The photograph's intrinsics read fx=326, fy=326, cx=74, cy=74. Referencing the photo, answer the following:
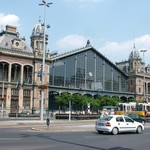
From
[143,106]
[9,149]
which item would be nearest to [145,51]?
[143,106]

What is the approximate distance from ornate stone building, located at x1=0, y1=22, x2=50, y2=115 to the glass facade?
5417mm

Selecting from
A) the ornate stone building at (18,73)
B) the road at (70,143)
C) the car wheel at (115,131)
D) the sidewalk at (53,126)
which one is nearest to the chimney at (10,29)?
the ornate stone building at (18,73)

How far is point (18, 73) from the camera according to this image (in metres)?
86.4

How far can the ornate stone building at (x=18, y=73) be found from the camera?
81.5 m

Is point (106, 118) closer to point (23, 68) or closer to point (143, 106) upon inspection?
point (143, 106)

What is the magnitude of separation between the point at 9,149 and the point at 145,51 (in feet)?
224

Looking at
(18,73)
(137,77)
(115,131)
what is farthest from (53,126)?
(137,77)

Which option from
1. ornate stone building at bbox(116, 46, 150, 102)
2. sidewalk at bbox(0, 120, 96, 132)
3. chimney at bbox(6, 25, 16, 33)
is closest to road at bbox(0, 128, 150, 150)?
sidewalk at bbox(0, 120, 96, 132)

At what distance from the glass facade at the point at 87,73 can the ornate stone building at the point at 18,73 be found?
213 inches

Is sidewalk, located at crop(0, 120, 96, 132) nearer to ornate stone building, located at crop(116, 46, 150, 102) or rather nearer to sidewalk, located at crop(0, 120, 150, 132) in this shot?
sidewalk, located at crop(0, 120, 150, 132)

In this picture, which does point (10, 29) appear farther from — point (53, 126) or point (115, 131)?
point (115, 131)

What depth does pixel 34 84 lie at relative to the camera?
3383 inches

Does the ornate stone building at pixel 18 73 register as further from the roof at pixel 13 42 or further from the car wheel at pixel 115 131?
the car wheel at pixel 115 131

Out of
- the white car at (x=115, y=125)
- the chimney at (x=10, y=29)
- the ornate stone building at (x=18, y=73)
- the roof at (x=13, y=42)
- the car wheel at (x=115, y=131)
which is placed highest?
the chimney at (x=10, y=29)
